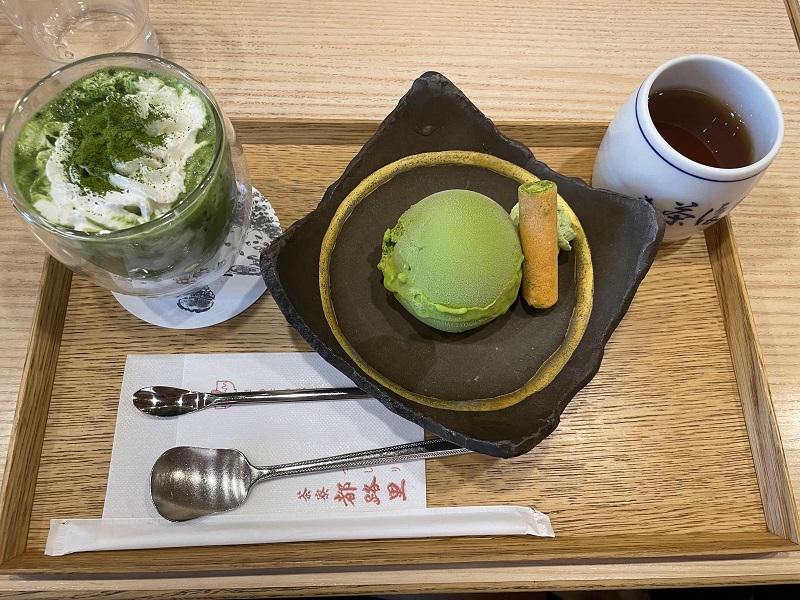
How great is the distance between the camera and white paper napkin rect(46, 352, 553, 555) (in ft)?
2.93

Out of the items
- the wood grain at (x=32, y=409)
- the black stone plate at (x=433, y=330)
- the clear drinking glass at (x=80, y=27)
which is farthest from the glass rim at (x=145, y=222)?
the clear drinking glass at (x=80, y=27)

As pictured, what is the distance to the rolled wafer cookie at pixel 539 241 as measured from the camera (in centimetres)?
95

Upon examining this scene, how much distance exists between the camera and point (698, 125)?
1067mm

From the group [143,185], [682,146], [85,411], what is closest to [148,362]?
[85,411]

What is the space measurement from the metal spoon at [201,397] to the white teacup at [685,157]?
61 centimetres

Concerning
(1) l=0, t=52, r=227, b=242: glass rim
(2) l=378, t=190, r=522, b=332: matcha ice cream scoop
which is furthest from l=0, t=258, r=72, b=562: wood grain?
(2) l=378, t=190, r=522, b=332: matcha ice cream scoop

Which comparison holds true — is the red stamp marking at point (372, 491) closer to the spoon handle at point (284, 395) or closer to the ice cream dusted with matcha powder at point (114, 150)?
the spoon handle at point (284, 395)

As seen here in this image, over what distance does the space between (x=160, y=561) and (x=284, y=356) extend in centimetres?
37

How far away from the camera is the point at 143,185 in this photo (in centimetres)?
81

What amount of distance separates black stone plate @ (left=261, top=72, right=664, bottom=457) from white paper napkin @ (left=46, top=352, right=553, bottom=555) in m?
0.11

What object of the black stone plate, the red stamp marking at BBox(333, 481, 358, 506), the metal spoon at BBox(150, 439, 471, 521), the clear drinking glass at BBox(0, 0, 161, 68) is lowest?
the red stamp marking at BBox(333, 481, 358, 506)

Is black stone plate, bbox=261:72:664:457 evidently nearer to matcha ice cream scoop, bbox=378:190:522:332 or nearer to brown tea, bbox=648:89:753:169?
matcha ice cream scoop, bbox=378:190:522:332

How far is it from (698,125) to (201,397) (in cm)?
101

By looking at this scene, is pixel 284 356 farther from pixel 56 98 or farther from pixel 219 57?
pixel 219 57
